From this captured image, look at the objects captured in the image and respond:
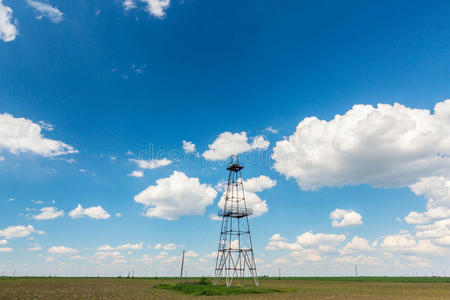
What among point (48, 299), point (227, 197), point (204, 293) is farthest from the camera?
point (227, 197)

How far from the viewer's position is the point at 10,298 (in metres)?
34.3

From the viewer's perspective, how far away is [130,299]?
34.6 metres

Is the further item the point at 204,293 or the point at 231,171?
the point at 231,171

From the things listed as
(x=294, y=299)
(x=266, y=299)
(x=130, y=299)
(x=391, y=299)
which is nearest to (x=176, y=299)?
(x=130, y=299)

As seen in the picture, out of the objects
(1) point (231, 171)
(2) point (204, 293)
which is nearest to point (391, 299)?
(2) point (204, 293)

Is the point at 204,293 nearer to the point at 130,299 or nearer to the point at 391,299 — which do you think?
the point at 130,299

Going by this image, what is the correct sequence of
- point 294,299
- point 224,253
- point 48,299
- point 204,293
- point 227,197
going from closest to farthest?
point 48,299 < point 294,299 < point 204,293 < point 224,253 < point 227,197

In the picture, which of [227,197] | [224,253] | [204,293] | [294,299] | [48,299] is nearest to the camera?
[48,299]

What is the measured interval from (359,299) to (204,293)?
1860 centimetres

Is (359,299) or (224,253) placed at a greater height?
(224,253)

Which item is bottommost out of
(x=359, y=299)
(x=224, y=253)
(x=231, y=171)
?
(x=359, y=299)

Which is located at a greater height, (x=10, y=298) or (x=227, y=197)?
(x=227, y=197)

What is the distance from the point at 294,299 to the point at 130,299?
17.9 meters

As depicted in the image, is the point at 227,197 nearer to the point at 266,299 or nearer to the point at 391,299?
the point at 266,299
